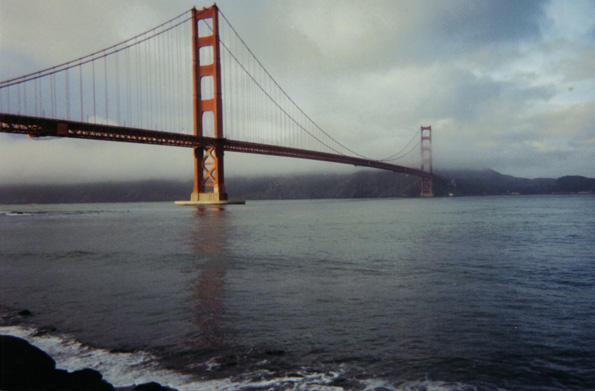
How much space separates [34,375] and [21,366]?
0.37ft

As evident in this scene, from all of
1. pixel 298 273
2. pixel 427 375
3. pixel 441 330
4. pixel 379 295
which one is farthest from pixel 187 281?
pixel 427 375

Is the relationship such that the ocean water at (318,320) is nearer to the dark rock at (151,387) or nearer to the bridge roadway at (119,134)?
the dark rock at (151,387)

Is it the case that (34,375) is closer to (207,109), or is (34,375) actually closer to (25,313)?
(25,313)

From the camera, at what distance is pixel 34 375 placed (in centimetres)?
322

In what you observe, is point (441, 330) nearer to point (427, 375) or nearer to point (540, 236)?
point (427, 375)

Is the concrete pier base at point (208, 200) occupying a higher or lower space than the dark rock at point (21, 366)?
higher

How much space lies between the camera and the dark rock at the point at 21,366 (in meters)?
3.14

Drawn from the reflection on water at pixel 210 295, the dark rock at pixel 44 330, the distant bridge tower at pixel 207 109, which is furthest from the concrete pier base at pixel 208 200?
the dark rock at pixel 44 330

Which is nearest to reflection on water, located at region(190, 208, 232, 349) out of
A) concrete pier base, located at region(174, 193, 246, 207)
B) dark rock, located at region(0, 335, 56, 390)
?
dark rock, located at region(0, 335, 56, 390)

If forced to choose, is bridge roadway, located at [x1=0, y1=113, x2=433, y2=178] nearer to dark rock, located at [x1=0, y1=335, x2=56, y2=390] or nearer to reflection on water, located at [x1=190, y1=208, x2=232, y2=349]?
reflection on water, located at [x1=190, y1=208, x2=232, y2=349]

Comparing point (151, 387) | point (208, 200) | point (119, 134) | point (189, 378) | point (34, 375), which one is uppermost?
point (119, 134)

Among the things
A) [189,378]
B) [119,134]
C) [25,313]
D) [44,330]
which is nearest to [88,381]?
[189,378]

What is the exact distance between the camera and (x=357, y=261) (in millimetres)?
10711

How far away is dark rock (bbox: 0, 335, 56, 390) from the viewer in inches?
124
